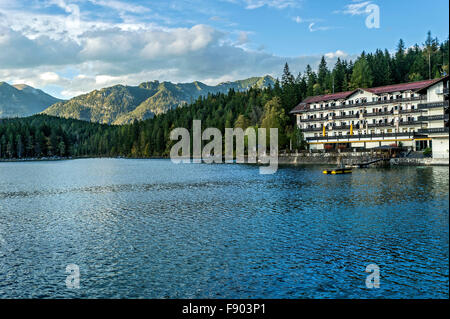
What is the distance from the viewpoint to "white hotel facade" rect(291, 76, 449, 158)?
11501 centimetres

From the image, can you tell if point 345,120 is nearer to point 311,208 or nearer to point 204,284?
point 311,208

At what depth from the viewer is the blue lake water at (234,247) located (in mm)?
19594

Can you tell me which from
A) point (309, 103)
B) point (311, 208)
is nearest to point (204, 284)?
point (311, 208)

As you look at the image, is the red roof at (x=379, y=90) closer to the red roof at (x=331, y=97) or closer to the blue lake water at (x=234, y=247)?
the red roof at (x=331, y=97)

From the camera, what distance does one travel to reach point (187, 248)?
27.2 meters

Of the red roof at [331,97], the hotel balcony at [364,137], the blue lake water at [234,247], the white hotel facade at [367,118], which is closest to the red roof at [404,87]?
the white hotel facade at [367,118]

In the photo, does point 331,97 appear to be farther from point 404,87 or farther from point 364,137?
point 404,87

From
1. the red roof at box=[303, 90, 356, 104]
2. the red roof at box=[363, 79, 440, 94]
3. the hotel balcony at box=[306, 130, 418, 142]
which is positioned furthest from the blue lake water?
the red roof at box=[303, 90, 356, 104]

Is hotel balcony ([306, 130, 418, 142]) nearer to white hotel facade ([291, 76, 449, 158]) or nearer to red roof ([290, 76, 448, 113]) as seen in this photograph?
white hotel facade ([291, 76, 449, 158])

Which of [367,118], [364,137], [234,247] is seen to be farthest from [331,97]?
[234,247]

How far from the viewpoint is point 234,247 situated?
89.2ft

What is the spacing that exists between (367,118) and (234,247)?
115 m

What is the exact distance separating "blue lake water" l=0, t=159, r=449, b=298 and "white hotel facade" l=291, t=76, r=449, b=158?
2872 inches
